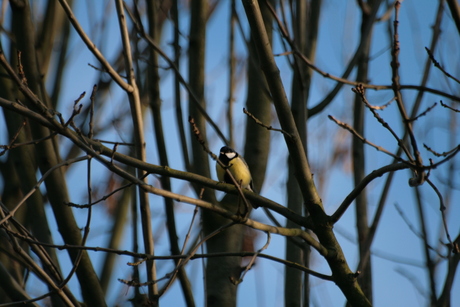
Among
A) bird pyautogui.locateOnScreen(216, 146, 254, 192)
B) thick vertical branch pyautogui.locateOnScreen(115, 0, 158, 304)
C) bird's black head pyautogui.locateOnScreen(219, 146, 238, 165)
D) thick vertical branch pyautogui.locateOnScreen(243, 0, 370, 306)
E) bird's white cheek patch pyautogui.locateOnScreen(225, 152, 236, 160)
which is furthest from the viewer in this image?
bird's white cheek patch pyautogui.locateOnScreen(225, 152, 236, 160)

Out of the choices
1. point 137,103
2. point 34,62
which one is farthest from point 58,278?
point 34,62

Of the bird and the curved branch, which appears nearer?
the curved branch

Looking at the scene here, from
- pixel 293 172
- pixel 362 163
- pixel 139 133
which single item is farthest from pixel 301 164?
pixel 362 163

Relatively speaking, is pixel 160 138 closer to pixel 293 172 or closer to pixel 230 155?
pixel 230 155

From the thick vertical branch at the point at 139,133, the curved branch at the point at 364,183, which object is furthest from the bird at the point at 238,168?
the curved branch at the point at 364,183

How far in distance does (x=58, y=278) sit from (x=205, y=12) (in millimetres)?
2084

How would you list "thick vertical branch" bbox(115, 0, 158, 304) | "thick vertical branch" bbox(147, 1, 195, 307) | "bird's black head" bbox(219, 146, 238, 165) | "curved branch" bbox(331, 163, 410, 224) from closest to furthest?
"curved branch" bbox(331, 163, 410, 224) < "thick vertical branch" bbox(115, 0, 158, 304) < "thick vertical branch" bbox(147, 1, 195, 307) < "bird's black head" bbox(219, 146, 238, 165)

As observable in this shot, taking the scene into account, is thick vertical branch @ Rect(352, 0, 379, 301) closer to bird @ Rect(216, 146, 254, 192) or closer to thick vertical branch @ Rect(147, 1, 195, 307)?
bird @ Rect(216, 146, 254, 192)

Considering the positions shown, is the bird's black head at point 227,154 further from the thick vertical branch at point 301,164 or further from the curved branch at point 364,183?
the curved branch at point 364,183

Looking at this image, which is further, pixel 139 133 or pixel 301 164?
pixel 139 133

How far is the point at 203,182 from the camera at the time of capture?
2.25 meters

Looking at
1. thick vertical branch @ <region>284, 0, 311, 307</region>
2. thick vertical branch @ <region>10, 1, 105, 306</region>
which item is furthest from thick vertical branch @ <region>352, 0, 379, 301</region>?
thick vertical branch @ <region>10, 1, 105, 306</region>

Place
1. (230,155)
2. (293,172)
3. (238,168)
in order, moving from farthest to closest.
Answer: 1. (230,155)
2. (238,168)
3. (293,172)

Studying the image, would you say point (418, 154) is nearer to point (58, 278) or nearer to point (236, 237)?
point (236, 237)
